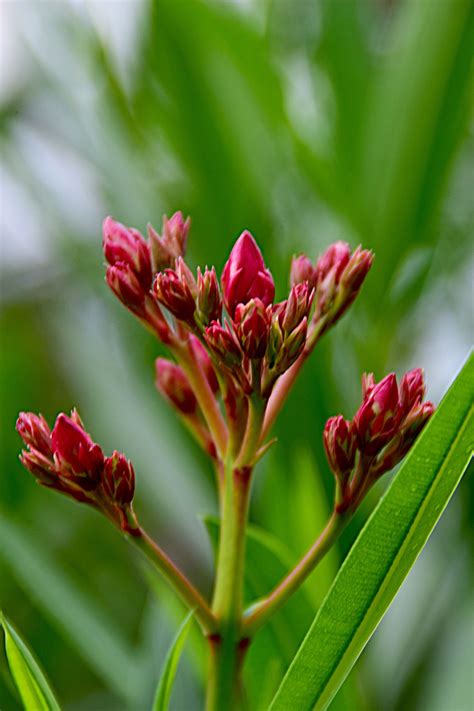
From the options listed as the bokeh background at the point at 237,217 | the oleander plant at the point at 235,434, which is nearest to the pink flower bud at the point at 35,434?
the oleander plant at the point at 235,434

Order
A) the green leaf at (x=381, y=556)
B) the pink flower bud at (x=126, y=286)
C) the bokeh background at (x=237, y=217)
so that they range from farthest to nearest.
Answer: the bokeh background at (x=237, y=217) < the pink flower bud at (x=126, y=286) < the green leaf at (x=381, y=556)

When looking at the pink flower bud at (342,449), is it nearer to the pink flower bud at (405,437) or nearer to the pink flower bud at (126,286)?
the pink flower bud at (405,437)

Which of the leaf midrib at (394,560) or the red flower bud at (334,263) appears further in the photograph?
the red flower bud at (334,263)

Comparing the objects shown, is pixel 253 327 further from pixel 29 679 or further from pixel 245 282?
pixel 29 679

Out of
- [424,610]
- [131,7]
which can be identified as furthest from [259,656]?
[131,7]

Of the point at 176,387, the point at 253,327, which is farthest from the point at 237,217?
the point at 253,327

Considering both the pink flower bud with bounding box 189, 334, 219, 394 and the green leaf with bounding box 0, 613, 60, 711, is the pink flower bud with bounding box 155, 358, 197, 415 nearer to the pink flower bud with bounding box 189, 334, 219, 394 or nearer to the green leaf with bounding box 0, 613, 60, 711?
the pink flower bud with bounding box 189, 334, 219, 394
